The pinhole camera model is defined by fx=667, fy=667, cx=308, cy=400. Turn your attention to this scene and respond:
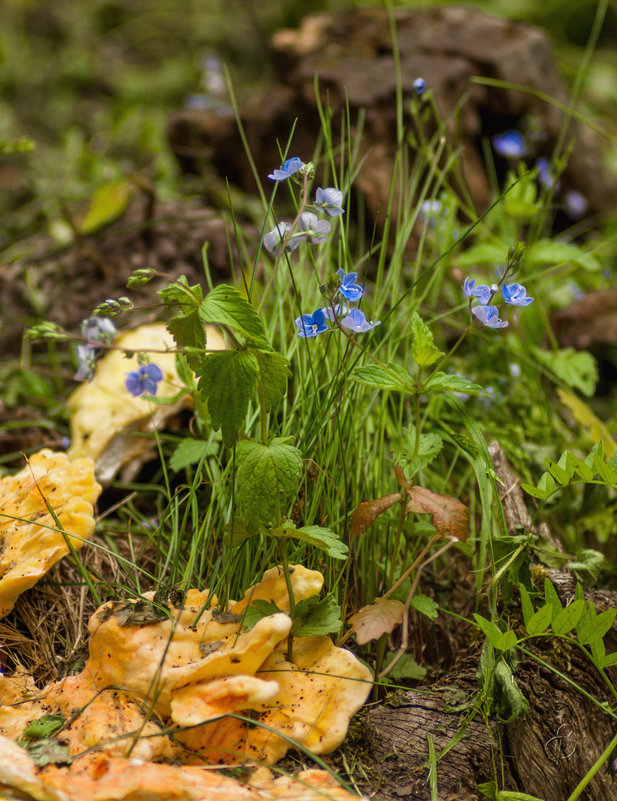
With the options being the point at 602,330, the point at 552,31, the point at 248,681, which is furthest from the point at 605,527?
the point at 552,31

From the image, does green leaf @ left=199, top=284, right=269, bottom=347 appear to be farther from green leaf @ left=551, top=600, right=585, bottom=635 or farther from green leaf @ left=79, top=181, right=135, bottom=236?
green leaf @ left=79, top=181, right=135, bottom=236

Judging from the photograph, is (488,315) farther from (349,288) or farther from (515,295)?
(349,288)

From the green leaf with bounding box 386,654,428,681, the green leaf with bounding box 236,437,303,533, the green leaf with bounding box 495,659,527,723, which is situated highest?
the green leaf with bounding box 236,437,303,533

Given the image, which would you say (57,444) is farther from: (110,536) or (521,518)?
(521,518)

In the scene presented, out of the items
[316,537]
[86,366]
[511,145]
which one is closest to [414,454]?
[316,537]

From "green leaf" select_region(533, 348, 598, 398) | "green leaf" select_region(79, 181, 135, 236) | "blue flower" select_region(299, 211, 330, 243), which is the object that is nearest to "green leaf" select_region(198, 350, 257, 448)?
"blue flower" select_region(299, 211, 330, 243)

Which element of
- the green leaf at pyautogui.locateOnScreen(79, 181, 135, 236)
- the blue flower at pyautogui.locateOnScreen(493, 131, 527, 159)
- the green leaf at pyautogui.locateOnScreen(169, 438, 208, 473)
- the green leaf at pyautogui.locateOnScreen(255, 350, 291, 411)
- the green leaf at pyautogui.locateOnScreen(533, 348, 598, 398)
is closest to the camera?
the green leaf at pyautogui.locateOnScreen(255, 350, 291, 411)

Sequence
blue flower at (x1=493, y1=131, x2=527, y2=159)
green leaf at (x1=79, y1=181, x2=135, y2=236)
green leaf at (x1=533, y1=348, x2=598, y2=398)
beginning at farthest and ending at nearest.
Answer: green leaf at (x1=79, y1=181, x2=135, y2=236) → blue flower at (x1=493, y1=131, x2=527, y2=159) → green leaf at (x1=533, y1=348, x2=598, y2=398)
